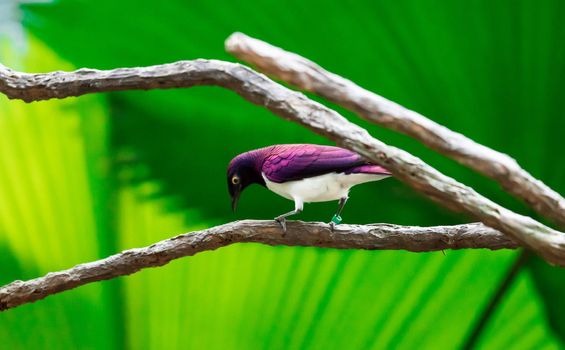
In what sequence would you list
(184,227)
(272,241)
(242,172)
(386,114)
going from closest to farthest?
(386,114) < (272,241) < (242,172) < (184,227)

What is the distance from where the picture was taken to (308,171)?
1351 millimetres

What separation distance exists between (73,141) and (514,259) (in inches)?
44.2

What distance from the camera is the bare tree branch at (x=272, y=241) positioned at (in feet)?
4.17

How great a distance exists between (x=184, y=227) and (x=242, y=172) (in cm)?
54

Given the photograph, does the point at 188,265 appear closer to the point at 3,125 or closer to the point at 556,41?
the point at 3,125

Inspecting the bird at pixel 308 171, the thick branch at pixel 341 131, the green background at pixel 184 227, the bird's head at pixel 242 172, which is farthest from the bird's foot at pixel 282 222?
the green background at pixel 184 227

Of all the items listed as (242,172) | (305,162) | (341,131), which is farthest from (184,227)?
(341,131)

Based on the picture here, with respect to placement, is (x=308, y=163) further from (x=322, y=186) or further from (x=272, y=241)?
(x=272, y=241)

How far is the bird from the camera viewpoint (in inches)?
51.1

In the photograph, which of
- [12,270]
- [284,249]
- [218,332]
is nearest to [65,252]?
[12,270]

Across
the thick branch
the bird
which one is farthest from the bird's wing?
the thick branch

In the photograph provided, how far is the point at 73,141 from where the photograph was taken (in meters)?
1.92

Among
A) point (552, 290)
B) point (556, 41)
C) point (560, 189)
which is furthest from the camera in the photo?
point (552, 290)

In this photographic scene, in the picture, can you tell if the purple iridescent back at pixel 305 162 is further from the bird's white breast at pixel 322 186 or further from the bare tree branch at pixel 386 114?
the bare tree branch at pixel 386 114
